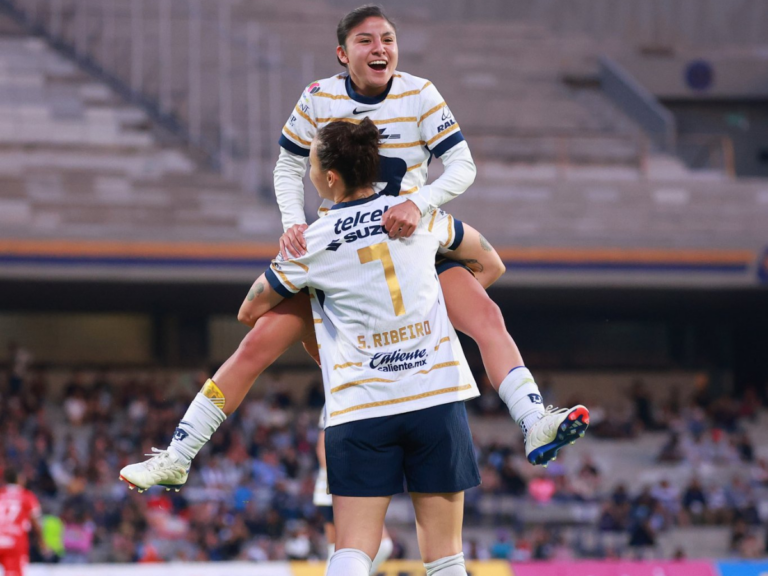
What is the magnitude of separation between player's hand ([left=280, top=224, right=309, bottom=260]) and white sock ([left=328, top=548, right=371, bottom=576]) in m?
1.15

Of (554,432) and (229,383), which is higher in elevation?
(229,383)

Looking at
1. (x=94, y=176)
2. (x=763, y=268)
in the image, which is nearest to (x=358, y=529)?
(x=94, y=176)

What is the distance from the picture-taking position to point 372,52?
439 centimetres

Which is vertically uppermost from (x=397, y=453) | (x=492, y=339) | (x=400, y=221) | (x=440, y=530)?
(x=400, y=221)

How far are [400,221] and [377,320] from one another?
1.27 feet

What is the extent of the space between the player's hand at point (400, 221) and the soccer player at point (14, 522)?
887 cm

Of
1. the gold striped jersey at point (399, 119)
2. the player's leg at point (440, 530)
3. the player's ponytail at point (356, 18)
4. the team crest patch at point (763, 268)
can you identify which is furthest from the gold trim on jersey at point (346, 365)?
the team crest patch at point (763, 268)

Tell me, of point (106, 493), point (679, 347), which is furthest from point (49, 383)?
point (679, 347)

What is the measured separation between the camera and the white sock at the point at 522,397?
4.18 metres

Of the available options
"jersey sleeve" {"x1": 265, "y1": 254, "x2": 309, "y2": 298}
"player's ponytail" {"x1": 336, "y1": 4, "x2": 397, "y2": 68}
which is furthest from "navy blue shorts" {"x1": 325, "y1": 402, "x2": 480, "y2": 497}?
"player's ponytail" {"x1": 336, "y1": 4, "x2": 397, "y2": 68}

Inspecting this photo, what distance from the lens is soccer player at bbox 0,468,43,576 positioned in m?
11.6

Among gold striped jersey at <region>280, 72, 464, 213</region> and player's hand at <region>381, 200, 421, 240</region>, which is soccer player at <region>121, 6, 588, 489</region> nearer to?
gold striped jersey at <region>280, 72, 464, 213</region>

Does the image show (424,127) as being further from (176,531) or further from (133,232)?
(133,232)

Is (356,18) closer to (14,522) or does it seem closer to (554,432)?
(554,432)
